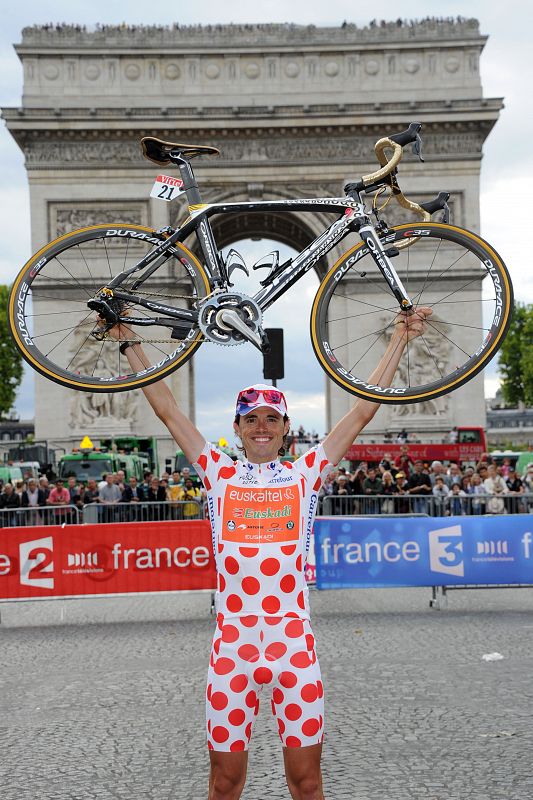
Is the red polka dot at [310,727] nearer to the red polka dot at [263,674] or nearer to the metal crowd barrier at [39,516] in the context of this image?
the red polka dot at [263,674]

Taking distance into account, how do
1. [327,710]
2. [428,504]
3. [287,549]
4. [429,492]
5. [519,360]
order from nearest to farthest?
[287,549]
[327,710]
[428,504]
[429,492]
[519,360]

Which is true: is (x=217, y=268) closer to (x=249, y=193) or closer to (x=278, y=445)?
(x=278, y=445)

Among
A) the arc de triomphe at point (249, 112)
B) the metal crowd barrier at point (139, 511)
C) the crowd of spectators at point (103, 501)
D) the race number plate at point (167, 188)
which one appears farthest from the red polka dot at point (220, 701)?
the arc de triomphe at point (249, 112)

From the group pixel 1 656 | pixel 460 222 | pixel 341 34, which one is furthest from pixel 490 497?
pixel 341 34

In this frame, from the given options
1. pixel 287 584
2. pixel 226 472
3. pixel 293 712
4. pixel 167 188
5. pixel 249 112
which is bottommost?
pixel 293 712

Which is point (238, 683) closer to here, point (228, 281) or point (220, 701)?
point (220, 701)

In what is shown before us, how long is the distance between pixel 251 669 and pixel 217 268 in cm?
156

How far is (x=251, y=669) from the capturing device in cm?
407

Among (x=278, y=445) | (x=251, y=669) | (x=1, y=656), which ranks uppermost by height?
(x=278, y=445)

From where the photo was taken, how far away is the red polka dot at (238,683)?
406 centimetres

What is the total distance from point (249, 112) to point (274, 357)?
→ 31.1 meters

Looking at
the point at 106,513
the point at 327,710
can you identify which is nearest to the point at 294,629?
the point at 327,710

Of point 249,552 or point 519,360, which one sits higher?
point 519,360

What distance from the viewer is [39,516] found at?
48.2ft
